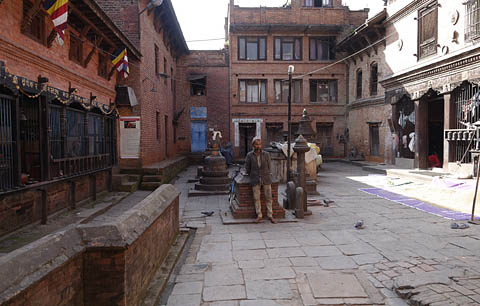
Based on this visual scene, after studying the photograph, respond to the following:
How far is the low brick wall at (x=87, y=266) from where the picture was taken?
2270 mm

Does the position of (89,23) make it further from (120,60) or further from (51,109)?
(51,109)

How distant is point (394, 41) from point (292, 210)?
1374 centimetres

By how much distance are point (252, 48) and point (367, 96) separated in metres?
9.40

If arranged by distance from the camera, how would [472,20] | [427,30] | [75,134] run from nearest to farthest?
1. [75,134]
2. [472,20]
3. [427,30]

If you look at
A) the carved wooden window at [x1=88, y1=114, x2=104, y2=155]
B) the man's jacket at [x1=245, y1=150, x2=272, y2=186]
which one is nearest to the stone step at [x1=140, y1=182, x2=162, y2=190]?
the carved wooden window at [x1=88, y1=114, x2=104, y2=155]

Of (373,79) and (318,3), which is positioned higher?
(318,3)

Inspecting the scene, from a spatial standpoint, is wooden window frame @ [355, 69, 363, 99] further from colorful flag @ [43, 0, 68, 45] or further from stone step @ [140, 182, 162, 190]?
colorful flag @ [43, 0, 68, 45]

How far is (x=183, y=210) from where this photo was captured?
9023 millimetres

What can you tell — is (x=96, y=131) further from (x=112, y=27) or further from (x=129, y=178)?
(x=112, y=27)

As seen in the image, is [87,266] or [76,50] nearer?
[87,266]

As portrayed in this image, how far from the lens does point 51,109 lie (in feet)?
26.9

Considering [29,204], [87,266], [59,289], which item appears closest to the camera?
[59,289]

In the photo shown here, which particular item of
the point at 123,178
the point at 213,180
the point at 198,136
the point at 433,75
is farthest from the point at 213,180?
the point at 198,136

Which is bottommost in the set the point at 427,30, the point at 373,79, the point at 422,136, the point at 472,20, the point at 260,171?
the point at 260,171
